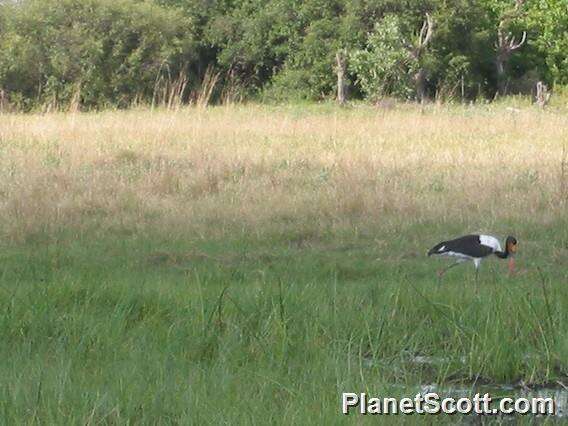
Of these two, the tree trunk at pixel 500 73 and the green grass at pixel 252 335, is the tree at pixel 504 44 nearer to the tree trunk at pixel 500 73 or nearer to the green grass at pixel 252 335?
the tree trunk at pixel 500 73

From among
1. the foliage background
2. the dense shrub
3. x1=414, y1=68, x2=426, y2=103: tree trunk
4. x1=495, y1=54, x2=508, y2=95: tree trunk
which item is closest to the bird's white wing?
Result: the foliage background

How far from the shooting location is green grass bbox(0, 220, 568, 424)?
14.6 feet

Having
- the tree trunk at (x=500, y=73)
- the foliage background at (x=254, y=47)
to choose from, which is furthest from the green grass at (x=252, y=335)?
the tree trunk at (x=500, y=73)

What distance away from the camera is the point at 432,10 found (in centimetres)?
2936

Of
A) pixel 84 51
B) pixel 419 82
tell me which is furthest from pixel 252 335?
pixel 419 82

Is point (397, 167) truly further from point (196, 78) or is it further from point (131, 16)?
point (196, 78)

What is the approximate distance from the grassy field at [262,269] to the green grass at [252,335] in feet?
0.05

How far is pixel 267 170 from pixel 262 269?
4.50 meters

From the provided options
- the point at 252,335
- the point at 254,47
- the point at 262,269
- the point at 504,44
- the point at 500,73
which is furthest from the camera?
the point at 504,44

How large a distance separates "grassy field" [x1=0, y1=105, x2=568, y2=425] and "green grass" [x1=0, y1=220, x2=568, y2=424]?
0.02 m

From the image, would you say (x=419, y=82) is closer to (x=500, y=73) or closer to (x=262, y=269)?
(x=500, y=73)

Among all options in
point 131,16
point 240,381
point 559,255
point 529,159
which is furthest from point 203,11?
point 240,381

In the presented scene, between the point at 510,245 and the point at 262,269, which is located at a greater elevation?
the point at 510,245

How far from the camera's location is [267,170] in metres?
12.3
